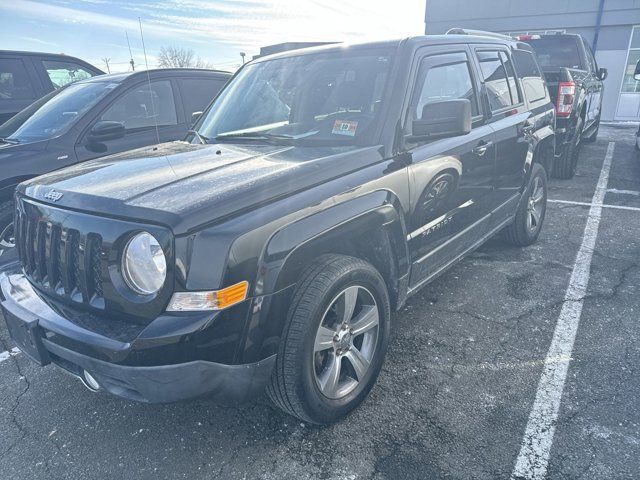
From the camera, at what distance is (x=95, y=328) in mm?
1952

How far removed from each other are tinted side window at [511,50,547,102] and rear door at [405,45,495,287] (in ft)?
3.77

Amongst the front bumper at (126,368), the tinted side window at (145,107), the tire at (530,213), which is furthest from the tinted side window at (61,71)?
the tire at (530,213)

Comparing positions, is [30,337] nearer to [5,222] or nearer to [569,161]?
[5,222]

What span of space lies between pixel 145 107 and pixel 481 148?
3429 mm

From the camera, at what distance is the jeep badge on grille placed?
2176mm

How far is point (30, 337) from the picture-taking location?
212 cm

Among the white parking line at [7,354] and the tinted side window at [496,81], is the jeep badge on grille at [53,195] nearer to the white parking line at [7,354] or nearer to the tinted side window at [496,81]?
the white parking line at [7,354]

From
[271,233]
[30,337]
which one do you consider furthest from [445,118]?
[30,337]

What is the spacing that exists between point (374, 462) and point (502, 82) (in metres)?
3.19

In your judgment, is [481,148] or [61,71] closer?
[481,148]

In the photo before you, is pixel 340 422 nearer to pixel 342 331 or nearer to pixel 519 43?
pixel 342 331

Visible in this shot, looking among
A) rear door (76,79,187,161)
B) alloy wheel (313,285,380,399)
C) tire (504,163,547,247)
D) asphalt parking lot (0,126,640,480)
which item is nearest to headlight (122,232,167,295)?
alloy wheel (313,285,380,399)

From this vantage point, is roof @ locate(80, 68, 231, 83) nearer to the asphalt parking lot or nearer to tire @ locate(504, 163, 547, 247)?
the asphalt parking lot

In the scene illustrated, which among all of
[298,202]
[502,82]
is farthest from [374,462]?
[502,82]
